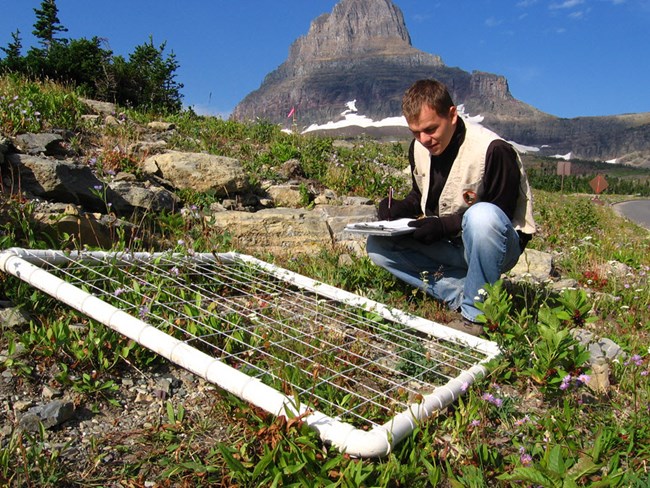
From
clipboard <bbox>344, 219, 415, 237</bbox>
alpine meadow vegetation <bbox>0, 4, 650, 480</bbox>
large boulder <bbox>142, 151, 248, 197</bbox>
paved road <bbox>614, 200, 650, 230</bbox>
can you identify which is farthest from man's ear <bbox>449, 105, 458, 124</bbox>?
paved road <bbox>614, 200, 650, 230</bbox>

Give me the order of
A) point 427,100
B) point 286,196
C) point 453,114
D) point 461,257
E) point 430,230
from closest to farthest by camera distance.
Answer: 1. point 427,100
2. point 453,114
3. point 430,230
4. point 461,257
5. point 286,196

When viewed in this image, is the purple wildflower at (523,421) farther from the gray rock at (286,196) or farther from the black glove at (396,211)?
the gray rock at (286,196)

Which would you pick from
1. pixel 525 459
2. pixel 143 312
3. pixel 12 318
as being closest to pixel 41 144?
pixel 12 318

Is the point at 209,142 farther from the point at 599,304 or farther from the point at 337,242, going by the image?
the point at 599,304

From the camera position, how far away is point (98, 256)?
164 inches

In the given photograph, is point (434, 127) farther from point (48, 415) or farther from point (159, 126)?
point (159, 126)

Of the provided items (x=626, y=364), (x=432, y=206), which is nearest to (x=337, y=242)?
(x=432, y=206)

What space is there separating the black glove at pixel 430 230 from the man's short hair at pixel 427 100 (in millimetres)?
789

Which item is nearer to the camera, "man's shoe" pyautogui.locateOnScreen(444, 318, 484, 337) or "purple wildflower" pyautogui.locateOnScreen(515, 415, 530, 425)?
"purple wildflower" pyautogui.locateOnScreen(515, 415, 530, 425)

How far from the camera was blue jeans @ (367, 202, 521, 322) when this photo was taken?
3781 mm

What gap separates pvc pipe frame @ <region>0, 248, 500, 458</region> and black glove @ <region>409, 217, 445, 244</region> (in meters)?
0.60

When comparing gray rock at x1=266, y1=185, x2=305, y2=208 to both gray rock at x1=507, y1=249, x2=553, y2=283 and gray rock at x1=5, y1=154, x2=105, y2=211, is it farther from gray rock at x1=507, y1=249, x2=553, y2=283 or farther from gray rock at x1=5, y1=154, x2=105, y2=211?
gray rock at x1=507, y1=249, x2=553, y2=283

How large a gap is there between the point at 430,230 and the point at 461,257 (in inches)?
21.1

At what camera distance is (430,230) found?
13.3 feet
